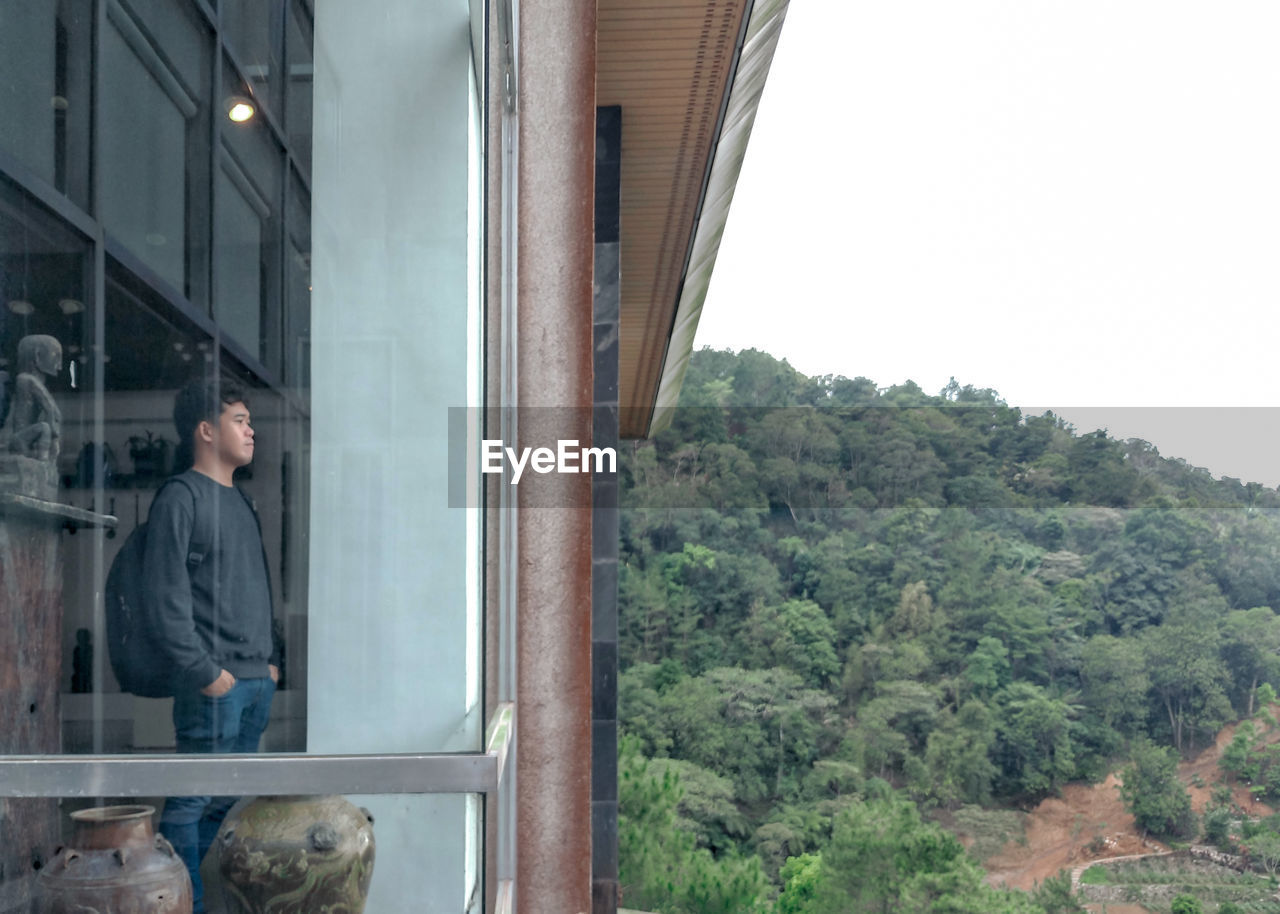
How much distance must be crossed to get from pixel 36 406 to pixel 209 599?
23cm

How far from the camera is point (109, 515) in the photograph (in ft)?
3.22

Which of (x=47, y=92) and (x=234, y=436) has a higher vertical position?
(x=47, y=92)

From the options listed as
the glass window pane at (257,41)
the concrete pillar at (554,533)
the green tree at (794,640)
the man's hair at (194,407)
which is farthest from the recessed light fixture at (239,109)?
the green tree at (794,640)

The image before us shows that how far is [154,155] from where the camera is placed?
1032 mm

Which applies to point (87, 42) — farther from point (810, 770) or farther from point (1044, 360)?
point (1044, 360)

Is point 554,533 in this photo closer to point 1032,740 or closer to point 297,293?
point 297,293

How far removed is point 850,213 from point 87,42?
3634 cm

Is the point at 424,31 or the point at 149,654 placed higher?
the point at 424,31

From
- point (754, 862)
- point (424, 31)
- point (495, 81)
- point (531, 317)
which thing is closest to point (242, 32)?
point (424, 31)

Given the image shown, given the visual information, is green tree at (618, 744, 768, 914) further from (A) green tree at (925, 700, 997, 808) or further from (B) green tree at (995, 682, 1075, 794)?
(B) green tree at (995, 682, 1075, 794)

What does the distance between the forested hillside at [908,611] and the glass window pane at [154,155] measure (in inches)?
896

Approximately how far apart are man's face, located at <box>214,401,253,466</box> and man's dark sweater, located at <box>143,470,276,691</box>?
0.03m

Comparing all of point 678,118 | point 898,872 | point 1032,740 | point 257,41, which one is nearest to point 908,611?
point 1032,740

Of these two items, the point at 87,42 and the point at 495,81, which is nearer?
the point at 87,42
